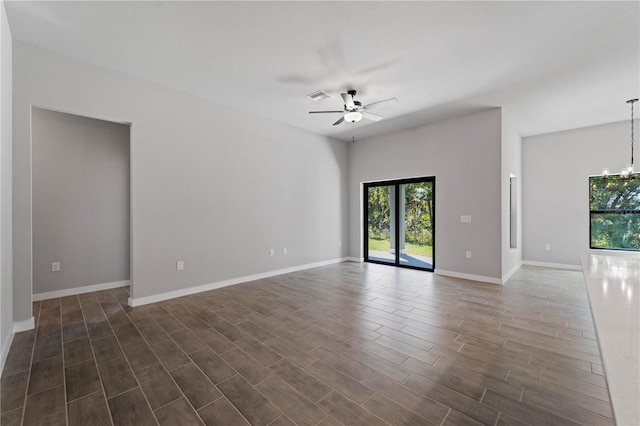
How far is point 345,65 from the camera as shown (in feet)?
10.9

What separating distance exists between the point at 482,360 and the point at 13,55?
216 inches

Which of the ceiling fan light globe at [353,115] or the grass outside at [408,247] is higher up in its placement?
the ceiling fan light globe at [353,115]

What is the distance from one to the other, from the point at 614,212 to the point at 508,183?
2.42 metres

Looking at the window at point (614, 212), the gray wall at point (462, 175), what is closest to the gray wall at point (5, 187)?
the gray wall at point (462, 175)

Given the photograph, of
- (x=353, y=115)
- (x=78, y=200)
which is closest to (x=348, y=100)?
(x=353, y=115)

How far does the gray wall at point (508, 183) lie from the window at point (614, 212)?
4.10 ft

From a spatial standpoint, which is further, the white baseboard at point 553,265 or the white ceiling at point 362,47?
the white baseboard at point 553,265

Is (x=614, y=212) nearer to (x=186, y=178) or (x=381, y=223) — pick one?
(x=381, y=223)

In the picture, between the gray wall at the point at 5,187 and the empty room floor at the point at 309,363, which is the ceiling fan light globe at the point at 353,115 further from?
the gray wall at the point at 5,187

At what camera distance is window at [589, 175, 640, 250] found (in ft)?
17.6

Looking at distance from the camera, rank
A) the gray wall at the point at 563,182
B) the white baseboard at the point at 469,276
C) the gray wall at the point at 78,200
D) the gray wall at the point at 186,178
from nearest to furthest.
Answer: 1. the gray wall at the point at 186,178
2. the gray wall at the point at 78,200
3. the white baseboard at the point at 469,276
4. the gray wall at the point at 563,182

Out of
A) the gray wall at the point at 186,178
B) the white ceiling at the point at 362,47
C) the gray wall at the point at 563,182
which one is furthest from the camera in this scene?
the gray wall at the point at 563,182

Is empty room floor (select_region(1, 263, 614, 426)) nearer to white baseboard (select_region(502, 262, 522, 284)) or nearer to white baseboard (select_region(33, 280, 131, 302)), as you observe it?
white baseboard (select_region(33, 280, 131, 302))

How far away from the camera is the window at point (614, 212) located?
5379mm
